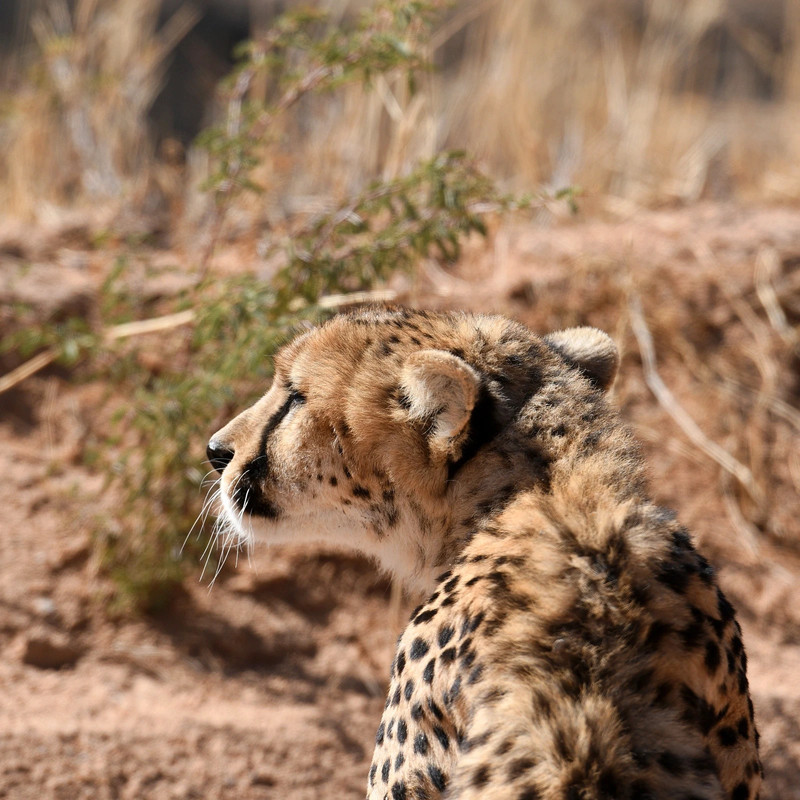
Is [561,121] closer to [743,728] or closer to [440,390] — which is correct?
[440,390]

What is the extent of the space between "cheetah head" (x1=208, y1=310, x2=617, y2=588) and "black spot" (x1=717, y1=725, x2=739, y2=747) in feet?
1.43

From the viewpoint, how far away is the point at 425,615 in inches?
54.2

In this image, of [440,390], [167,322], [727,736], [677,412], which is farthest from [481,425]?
[677,412]

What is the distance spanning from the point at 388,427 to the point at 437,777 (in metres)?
0.50

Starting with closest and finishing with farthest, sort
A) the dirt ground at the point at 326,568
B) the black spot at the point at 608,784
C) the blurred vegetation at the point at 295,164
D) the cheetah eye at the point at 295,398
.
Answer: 1. the black spot at the point at 608,784
2. the cheetah eye at the point at 295,398
3. the dirt ground at the point at 326,568
4. the blurred vegetation at the point at 295,164

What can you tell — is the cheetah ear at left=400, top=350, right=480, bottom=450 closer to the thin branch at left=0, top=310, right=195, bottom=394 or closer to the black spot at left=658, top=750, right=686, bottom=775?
the black spot at left=658, top=750, right=686, bottom=775

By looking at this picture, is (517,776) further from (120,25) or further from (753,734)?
(120,25)

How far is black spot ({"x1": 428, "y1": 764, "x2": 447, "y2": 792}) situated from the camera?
4.16 feet

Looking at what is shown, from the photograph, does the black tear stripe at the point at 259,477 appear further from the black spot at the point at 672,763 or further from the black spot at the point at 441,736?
the black spot at the point at 672,763

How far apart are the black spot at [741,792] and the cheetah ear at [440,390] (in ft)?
1.95

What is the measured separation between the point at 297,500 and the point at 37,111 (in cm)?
344

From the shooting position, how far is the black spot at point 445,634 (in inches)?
50.9

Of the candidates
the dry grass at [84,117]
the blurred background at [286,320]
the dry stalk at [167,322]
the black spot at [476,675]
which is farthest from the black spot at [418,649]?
the dry grass at [84,117]

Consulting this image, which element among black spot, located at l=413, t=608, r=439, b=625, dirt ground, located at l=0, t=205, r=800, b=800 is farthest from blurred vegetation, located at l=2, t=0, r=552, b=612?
black spot, located at l=413, t=608, r=439, b=625
